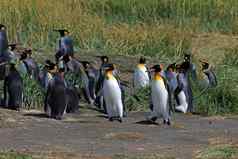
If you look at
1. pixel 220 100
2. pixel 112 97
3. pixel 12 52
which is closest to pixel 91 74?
pixel 12 52

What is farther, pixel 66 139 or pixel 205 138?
pixel 205 138

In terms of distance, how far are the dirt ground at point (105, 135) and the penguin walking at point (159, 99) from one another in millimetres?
261

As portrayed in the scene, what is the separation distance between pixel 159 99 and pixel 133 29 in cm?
943

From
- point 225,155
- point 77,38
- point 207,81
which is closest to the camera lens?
point 225,155

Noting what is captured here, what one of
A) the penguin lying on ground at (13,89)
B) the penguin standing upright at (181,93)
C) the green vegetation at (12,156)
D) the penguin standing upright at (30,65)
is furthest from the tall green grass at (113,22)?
the green vegetation at (12,156)

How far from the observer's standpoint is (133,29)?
944 inches

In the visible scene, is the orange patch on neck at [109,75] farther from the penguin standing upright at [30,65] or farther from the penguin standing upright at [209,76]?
the penguin standing upright at [209,76]

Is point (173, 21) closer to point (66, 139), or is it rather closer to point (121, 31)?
point (121, 31)

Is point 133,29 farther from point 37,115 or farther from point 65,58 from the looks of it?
point 37,115

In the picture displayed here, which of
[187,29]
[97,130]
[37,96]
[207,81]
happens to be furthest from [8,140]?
[187,29]

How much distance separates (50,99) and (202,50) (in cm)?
A: 1012

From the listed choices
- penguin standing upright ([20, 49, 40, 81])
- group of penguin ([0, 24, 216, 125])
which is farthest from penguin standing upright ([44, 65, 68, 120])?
penguin standing upright ([20, 49, 40, 81])

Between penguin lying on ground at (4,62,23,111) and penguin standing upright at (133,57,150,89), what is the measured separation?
10.00 ft

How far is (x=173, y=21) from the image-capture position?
27391 mm
